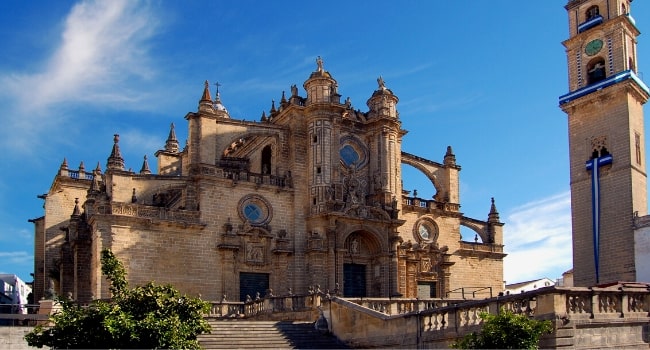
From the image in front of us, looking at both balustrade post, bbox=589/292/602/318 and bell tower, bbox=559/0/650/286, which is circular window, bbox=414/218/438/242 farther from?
balustrade post, bbox=589/292/602/318

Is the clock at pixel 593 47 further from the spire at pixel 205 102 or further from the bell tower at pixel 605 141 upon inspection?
the spire at pixel 205 102

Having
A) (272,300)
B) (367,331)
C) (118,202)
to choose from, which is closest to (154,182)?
(118,202)

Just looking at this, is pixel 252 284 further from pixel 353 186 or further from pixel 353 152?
pixel 353 152

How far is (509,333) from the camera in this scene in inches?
551

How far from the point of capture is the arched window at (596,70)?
3589cm

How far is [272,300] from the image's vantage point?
89.5ft

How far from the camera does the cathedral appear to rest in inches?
1261

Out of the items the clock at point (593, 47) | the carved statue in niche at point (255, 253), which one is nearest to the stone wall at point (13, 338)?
the carved statue in niche at point (255, 253)

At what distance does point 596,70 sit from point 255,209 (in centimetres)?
1823

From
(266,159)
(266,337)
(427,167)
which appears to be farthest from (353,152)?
(266,337)

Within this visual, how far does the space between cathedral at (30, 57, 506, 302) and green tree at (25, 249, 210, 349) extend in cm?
1436

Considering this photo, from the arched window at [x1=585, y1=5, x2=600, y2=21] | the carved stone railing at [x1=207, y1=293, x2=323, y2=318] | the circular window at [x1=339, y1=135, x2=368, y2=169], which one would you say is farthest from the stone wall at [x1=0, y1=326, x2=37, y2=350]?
the arched window at [x1=585, y1=5, x2=600, y2=21]

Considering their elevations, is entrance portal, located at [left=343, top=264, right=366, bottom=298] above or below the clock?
below

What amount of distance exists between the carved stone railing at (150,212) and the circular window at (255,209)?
2.48 meters
